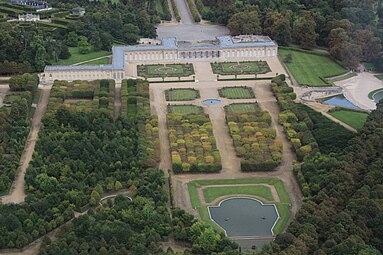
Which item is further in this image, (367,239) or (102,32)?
(102,32)

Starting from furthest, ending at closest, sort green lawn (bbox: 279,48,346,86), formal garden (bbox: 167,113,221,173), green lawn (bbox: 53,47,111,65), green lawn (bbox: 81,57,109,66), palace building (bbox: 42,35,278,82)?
palace building (bbox: 42,35,278,82)
green lawn (bbox: 53,47,111,65)
green lawn (bbox: 81,57,109,66)
green lawn (bbox: 279,48,346,86)
formal garden (bbox: 167,113,221,173)

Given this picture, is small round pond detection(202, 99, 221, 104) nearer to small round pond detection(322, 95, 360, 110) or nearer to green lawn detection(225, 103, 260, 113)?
green lawn detection(225, 103, 260, 113)

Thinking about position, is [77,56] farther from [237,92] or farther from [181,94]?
[237,92]

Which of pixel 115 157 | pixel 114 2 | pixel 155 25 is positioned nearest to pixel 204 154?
pixel 115 157

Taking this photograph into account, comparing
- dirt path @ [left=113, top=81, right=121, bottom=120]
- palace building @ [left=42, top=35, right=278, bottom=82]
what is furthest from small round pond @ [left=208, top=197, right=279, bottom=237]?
palace building @ [left=42, top=35, right=278, bottom=82]

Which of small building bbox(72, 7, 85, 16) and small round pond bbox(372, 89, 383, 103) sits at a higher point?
small building bbox(72, 7, 85, 16)

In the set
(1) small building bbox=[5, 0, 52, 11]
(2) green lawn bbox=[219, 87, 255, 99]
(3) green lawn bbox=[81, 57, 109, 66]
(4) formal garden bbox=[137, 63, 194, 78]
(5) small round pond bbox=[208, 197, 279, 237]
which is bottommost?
(5) small round pond bbox=[208, 197, 279, 237]

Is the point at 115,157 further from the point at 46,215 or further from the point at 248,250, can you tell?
the point at 248,250
